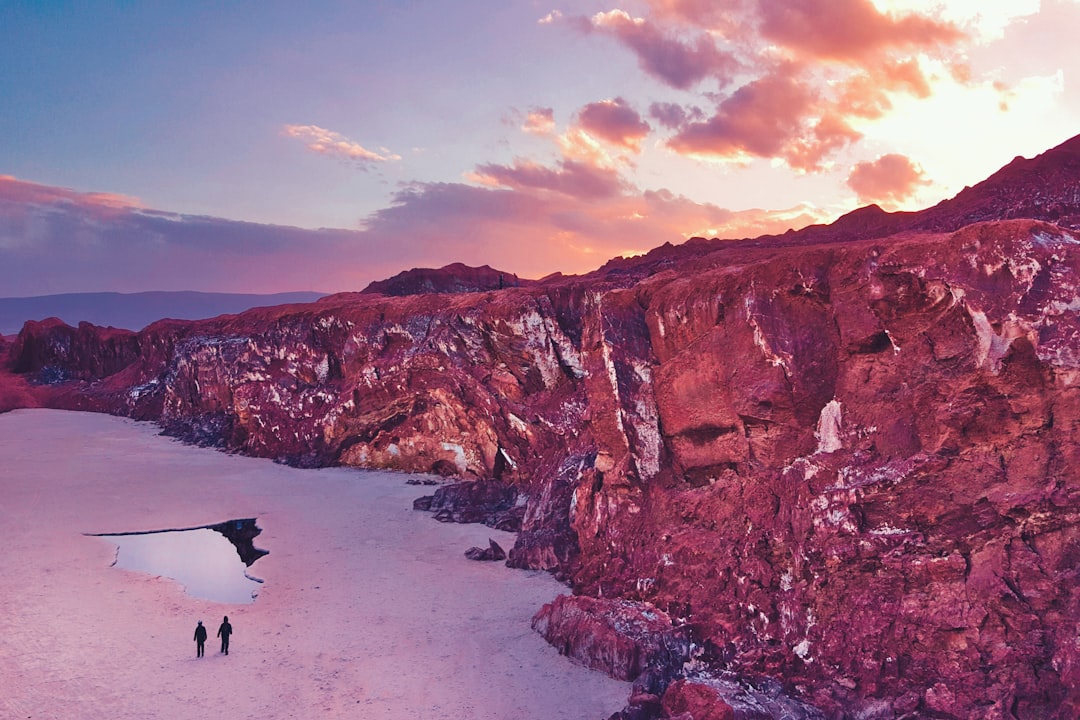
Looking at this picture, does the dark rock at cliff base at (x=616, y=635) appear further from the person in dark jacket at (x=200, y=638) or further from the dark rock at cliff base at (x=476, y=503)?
the dark rock at cliff base at (x=476, y=503)

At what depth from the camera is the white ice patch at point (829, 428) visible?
57.6 feet

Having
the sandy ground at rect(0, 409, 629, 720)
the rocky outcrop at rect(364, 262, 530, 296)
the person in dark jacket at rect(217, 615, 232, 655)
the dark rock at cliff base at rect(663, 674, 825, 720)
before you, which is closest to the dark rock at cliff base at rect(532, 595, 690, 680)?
the sandy ground at rect(0, 409, 629, 720)

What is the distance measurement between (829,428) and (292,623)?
16.1m

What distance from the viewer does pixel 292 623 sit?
21.7 meters

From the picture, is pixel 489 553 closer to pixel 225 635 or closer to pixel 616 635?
pixel 616 635

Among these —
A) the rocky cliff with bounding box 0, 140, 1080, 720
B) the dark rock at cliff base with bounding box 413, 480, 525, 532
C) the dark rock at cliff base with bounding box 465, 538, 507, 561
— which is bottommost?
the dark rock at cliff base with bounding box 465, 538, 507, 561

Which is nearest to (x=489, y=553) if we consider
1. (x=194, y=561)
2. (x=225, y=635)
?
(x=225, y=635)

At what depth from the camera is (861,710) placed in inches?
581

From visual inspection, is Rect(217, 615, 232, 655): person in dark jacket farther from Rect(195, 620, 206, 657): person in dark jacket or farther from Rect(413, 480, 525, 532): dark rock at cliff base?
Rect(413, 480, 525, 532): dark rock at cliff base

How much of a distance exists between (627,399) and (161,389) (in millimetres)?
60176

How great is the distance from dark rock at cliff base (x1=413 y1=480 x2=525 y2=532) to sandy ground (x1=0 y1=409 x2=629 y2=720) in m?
0.97

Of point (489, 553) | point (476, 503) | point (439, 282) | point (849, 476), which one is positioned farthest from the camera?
point (439, 282)

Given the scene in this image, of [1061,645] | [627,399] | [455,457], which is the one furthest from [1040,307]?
[455,457]

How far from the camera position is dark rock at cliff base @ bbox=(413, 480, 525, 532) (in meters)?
32.1
